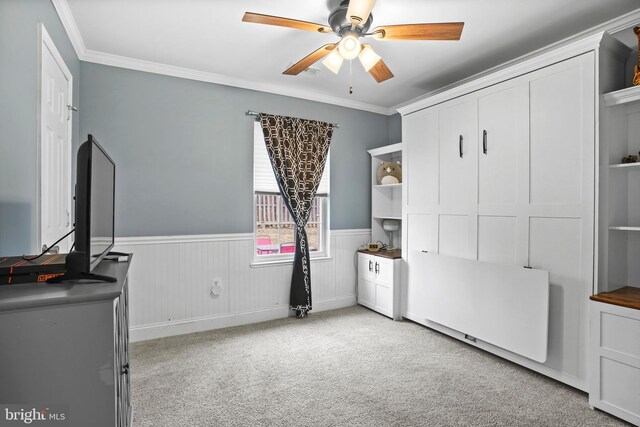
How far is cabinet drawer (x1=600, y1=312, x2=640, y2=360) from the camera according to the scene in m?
1.98

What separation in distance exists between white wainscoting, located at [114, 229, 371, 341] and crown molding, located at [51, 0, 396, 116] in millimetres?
1641

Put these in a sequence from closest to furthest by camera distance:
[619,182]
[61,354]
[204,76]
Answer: [61,354], [619,182], [204,76]

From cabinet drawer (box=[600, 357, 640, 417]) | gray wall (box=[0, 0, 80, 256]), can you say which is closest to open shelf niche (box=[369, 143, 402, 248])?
cabinet drawer (box=[600, 357, 640, 417])

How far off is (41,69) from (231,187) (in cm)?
194

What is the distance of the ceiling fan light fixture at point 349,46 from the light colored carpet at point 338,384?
235cm

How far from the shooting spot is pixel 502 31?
8.69ft

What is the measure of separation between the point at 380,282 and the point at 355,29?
2.78 meters

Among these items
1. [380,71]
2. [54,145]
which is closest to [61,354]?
[54,145]

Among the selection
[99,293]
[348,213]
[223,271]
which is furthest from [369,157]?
[99,293]

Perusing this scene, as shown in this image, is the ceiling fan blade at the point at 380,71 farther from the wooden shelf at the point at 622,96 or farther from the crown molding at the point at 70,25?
the crown molding at the point at 70,25

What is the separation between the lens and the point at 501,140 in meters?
2.85

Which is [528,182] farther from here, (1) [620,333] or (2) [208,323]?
(2) [208,323]

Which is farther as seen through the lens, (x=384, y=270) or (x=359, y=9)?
(x=384, y=270)

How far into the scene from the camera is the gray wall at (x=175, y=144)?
313cm
